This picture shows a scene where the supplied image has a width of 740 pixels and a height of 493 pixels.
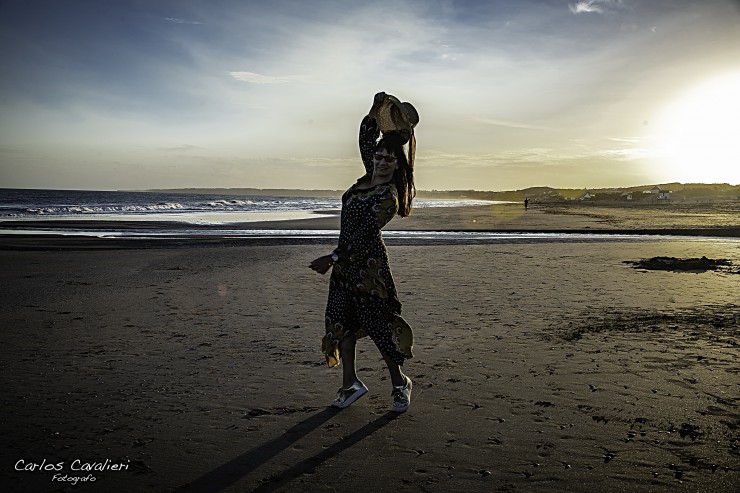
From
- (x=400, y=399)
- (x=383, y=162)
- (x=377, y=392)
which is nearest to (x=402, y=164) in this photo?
(x=383, y=162)

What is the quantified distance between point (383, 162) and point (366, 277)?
869 mm

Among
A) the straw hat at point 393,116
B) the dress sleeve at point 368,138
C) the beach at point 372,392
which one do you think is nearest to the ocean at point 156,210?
the beach at point 372,392

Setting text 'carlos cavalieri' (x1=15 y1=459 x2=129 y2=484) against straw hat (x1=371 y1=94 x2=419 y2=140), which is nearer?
text 'carlos cavalieri' (x1=15 y1=459 x2=129 y2=484)

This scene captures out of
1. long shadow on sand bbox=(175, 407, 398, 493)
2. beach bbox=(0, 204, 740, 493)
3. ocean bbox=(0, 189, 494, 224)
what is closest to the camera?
long shadow on sand bbox=(175, 407, 398, 493)

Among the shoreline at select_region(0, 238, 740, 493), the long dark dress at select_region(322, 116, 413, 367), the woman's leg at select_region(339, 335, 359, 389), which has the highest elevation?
the long dark dress at select_region(322, 116, 413, 367)

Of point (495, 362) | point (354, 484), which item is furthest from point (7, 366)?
point (495, 362)

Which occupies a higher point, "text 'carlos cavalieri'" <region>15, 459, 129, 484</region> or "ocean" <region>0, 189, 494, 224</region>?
"ocean" <region>0, 189, 494, 224</region>

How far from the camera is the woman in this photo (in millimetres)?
3912

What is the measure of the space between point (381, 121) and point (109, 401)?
3082mm

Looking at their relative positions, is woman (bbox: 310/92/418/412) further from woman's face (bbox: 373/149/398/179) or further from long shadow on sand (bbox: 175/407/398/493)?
long shadow on sand (bbox: 175/407/398/493)

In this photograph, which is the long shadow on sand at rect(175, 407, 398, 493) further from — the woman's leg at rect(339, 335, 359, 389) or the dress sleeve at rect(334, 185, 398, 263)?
the dress sleeve at rect(334, 185, 398, 263)

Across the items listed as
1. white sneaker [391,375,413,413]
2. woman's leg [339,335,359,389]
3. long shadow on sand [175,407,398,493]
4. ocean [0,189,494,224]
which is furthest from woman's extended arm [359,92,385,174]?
ocean [0,189,494,224]

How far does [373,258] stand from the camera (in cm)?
396

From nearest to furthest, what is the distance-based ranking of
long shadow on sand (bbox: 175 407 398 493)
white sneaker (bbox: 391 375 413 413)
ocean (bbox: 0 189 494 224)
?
long shadow on sand (bbox: 175 407 398 493) < white sneaker (bbox: 391 375 413 413) < ocean (bbox: 0 189 494 224)
